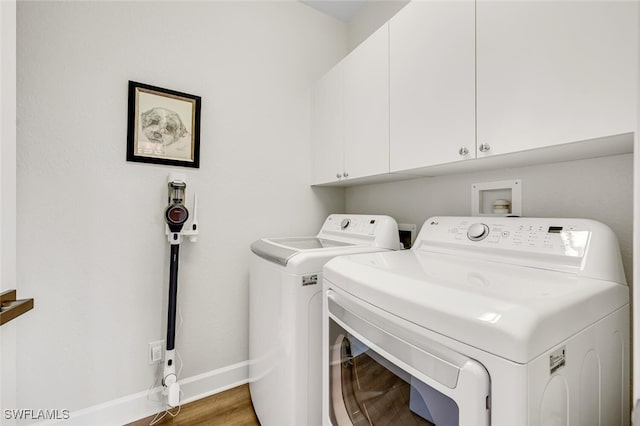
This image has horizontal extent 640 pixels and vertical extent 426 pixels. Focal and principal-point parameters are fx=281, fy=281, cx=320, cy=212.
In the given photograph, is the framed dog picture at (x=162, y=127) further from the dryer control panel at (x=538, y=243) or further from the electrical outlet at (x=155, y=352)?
the dryer control panel at (x=538, y=243)

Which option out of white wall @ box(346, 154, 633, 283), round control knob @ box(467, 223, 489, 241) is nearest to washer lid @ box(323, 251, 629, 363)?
round control knob @ box(467, 223, 489, 241)

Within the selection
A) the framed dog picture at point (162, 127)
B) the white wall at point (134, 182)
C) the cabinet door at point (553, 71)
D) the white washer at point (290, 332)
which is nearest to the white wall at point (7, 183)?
the white wall at point (134, 182)

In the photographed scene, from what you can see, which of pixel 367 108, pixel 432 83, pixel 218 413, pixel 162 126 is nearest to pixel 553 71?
pixel 432 83

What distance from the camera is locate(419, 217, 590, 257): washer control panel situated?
35.0 inches

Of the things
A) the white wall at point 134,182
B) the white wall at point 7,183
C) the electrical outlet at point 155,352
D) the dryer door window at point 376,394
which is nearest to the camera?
the dryer door window at point 376,394

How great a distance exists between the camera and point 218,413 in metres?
1.57

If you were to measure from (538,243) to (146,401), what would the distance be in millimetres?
2032

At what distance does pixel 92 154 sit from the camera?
1.43 meters

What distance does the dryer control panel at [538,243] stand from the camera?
2.71 ft

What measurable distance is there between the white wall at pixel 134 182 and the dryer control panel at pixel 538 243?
44.7 inches

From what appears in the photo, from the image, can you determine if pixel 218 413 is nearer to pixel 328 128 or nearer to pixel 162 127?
pixel 162 127

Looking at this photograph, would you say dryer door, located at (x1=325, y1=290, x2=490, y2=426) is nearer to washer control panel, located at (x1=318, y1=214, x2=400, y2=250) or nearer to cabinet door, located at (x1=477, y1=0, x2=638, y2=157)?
washer control panel, located at (x1=318, y1=214, x2=400, y2=250)

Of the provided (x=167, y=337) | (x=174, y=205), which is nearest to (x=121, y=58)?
(x=174, y=205)

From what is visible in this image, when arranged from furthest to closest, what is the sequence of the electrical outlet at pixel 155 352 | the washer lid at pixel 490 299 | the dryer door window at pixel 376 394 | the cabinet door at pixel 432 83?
the electrical outlet at pixel 155 352, the cabinet door at pixel 432 83, the dryer door window at pixel 376 394, the washer lid at pixel 490 299
